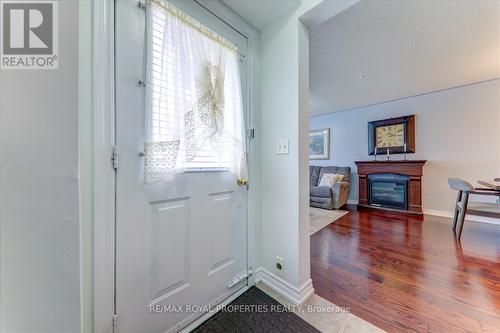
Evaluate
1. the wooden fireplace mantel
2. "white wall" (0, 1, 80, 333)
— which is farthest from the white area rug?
"white wall" (0, 1, 80, 333)

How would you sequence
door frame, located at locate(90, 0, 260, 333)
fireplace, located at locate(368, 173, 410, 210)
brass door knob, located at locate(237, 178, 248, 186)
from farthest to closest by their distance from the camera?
fireplace, located at locate(368, 173, 410, 210), brass door knob, located at locate(237, 178, 248, 186), door frame, located at locate(90, 0, 260, 333)

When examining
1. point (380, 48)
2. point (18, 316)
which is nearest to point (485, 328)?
point (18, 316)

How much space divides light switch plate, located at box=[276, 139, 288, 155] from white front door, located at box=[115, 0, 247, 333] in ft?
1.44

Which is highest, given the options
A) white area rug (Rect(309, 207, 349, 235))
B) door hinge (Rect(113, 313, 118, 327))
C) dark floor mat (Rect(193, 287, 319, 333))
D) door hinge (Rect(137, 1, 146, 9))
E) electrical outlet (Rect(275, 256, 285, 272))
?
door hinge (Rect(137, 1, 146, 9))

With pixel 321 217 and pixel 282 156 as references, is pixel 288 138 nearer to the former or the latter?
pixel 282 156

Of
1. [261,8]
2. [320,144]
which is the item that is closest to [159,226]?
[261,8]

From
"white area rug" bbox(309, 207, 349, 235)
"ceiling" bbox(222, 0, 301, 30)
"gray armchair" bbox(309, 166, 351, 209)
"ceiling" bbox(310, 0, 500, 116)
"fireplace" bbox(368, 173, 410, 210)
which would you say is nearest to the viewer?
"ceiling" bbox(222, 0, 301, 30)

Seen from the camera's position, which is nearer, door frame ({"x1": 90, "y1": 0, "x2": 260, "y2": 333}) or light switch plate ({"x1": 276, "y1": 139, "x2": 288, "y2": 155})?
door frame ({"x1": 90, "y1": 0, "x2": 260, "y2": 333})

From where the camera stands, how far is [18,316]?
493 mm

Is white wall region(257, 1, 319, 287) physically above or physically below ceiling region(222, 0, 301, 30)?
below

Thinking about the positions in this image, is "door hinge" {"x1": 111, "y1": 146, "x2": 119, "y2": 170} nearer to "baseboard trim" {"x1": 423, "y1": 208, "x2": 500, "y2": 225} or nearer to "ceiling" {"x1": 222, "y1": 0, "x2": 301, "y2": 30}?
"ceiling" {"x1": 222, "y1": 0, "x2": 301, "y2": 30}

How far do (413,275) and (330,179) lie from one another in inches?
117

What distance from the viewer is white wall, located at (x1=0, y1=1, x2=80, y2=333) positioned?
1.62 ft

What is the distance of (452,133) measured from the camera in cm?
354
